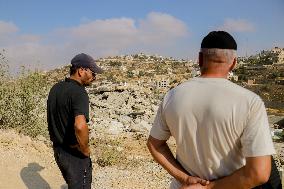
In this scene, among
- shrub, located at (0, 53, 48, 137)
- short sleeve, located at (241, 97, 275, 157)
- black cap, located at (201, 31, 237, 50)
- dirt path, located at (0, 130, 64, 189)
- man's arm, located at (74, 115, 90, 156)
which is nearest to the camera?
short sleeve, located at (241, 97, 275, 157)

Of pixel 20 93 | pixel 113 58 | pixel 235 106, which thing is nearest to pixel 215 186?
pixel 235 106

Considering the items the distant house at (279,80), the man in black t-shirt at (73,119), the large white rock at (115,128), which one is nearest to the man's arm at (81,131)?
the man in black t-shirt at (73,119)

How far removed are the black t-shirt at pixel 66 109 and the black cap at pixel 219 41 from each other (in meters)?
1.65

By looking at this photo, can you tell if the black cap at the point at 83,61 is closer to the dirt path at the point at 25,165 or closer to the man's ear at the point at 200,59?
the man's ear at the point at 200,59

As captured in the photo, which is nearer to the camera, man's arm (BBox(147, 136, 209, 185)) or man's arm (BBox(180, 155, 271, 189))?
man's arm (BBox(180, 155, 271, 189))

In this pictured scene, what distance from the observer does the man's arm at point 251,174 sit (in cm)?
193

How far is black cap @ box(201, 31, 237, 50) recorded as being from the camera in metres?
2.07

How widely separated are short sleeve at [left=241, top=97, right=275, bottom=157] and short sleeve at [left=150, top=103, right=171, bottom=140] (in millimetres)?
478

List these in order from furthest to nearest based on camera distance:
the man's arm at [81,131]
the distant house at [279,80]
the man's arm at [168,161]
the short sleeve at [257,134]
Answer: the distant house at [279,80] → the man's arm at [81,131] → the man's arm at [168,161] → the short sleeve at [257,134]

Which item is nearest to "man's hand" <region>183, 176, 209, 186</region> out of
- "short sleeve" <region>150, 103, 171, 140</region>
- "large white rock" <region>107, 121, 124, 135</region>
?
"short sleeve" <region>150, 103, 171, 140</region>

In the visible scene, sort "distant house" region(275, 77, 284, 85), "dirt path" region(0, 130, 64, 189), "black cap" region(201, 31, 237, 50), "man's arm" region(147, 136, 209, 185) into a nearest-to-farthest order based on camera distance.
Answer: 1. "black cap" region(201, 31, 237, 50)
2. "man's arm" region(147, 136, 209, 185)
3. "dirt path" region(0, 130, 64, 189)
4. "distant house" region(275, 77, 284, 85)

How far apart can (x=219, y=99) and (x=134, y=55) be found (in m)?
111

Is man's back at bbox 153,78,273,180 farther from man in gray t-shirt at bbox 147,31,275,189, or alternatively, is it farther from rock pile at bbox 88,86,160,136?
rock pile at bbox 88,86,160,136

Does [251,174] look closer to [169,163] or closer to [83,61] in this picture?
[169,163]
